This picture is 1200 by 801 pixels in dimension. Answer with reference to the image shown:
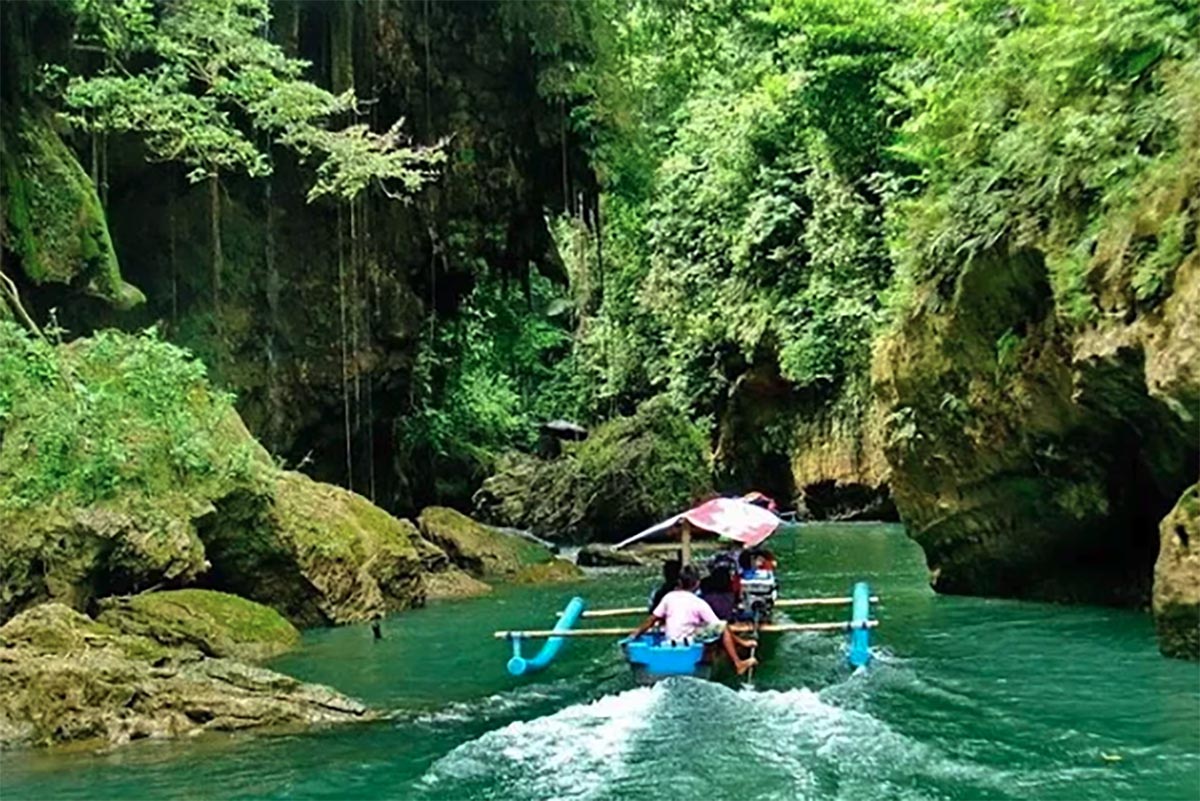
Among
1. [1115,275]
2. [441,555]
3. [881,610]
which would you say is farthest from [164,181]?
[1115,275]

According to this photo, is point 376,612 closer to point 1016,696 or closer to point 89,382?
point 89,382

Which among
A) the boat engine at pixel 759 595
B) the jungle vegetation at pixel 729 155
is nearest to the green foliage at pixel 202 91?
the jungle vegetation at pixel 729 155

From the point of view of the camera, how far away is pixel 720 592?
12.9m

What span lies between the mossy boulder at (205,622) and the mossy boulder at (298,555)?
131 centimetres

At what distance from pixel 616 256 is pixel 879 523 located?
12118mm

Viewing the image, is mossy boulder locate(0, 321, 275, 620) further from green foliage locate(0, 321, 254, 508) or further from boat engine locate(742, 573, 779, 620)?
boat engine locate(742, 573, 779, 620)

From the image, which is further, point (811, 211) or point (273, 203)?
point (811, 211)

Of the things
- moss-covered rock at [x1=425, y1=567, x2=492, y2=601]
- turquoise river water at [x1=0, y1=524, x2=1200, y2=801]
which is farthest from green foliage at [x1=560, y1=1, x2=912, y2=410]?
turquoise river water at [x1=0, y1=524, x2=1200, y2=801]

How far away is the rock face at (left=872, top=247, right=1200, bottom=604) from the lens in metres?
12.3

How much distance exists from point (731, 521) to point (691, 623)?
3.28 meters

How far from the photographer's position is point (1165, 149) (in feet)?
38.1

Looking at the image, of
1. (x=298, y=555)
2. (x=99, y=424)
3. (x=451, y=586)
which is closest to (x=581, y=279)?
(x=451, y=586)

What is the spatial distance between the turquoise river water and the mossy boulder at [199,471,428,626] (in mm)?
2166

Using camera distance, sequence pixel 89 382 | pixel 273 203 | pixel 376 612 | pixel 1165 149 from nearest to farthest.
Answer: pixel 1165 149
pixel 89 382
pixel 376 612
pixel 273 203
